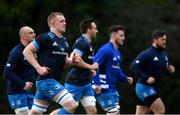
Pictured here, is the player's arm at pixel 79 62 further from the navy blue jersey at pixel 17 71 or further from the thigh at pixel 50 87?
the navy blue jersey at pixel 17 71

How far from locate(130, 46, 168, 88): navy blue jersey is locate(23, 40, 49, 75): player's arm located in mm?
3542

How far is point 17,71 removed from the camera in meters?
14.9

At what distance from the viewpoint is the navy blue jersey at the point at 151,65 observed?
16359 mm

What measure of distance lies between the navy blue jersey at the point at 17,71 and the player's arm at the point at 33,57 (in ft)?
4.32

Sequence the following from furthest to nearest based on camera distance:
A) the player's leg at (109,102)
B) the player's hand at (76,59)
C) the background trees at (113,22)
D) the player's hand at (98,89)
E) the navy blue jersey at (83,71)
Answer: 1. the background trees at (113,22)
2. the player's leg at (109,102)
3. the player's hand at (98,89)
4. the navy blue jersey at (83,71)
5. the player's hand at (76,59)

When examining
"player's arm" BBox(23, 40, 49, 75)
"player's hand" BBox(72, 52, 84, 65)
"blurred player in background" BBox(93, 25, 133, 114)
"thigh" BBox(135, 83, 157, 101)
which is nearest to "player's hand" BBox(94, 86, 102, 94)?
"blurred player in background" BBox(93, 25, 133, 114)

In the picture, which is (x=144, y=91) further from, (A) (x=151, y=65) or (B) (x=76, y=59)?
(B) (x=76, y=59)

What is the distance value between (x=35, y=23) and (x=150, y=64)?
576 inches

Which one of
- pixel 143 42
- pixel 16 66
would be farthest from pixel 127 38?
pixel 16 66

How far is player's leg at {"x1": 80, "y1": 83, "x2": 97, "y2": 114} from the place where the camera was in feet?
48.8

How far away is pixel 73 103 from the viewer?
13.5 m

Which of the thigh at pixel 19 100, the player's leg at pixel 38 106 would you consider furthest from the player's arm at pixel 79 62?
the thigh at pixel 19 100

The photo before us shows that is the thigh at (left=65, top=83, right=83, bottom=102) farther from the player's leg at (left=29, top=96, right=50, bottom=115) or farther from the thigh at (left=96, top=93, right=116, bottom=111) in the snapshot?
the thigh at (left=96, top=93, right=116, bottom=111)

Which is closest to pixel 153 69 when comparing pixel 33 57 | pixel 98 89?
pixel 98 89
